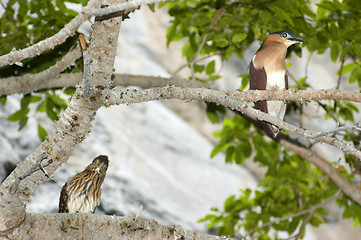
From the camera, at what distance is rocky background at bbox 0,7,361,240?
36.0 feet

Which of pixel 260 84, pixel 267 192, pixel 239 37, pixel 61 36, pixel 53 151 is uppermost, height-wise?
pixel 61 36

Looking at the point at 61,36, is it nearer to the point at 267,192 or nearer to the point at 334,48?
the point at 334,48

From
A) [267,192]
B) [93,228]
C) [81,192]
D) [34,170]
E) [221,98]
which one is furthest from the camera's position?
[267,192]

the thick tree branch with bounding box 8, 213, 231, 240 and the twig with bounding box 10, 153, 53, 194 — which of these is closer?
the twig with bounding box 10, 153, 53, 194

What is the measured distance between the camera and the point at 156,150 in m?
13.8

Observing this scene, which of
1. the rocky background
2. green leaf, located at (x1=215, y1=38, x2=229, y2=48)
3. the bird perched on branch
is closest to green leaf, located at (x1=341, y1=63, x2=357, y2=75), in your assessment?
green leaf, located at (x1=215, y1=38, x2=229, y2=48)

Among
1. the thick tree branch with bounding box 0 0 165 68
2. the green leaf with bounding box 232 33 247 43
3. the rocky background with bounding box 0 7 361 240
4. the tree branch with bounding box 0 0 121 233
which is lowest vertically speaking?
the rocky background with bounding box 0 7 361 240

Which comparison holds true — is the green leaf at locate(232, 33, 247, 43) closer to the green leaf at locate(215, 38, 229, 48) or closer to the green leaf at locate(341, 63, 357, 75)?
the green leaf at locate(215, 38, 229, 48)

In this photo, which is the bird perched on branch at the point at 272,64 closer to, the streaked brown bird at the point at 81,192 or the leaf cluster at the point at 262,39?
the leaf cluster at the point at 262,39

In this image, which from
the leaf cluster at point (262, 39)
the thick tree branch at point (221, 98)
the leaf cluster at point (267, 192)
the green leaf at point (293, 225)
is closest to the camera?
the thick tree branch at point (221, 98)

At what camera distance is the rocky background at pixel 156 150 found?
10977 mm

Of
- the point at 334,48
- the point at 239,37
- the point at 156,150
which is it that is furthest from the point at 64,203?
the point at 156,150

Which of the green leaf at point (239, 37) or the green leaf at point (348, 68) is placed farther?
the green leaf at point (348, 68)

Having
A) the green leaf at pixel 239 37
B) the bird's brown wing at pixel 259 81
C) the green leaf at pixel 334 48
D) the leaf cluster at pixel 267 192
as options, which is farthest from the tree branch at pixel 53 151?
the leaf cluster at pixel 267 192
